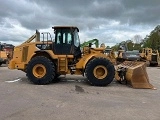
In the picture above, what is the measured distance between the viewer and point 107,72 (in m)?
12.2

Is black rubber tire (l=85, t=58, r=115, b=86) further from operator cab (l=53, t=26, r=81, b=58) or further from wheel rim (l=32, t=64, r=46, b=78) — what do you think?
wheel rim (l=32, t=64, r=46, b=78)

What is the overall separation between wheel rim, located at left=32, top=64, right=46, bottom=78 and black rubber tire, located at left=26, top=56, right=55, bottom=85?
0.36 feet

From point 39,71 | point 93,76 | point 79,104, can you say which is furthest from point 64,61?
point 79,104

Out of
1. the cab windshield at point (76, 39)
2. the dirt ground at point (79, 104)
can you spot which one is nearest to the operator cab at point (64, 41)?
the cab windshield at point (76, 39)

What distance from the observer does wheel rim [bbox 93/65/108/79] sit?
40.1 feet

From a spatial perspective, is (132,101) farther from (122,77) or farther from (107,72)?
(122,77)

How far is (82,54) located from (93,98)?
4301 mm

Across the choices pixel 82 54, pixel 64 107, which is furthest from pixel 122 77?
pixel 64 107

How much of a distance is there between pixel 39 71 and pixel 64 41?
1.81 meters

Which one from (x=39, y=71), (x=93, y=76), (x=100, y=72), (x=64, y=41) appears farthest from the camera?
(x=64, y=41)

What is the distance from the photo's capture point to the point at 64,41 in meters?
13.1

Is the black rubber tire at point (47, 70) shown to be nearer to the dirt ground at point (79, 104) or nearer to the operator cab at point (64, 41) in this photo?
the operator cab at point (64, 41)

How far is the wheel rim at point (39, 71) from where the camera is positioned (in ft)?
41.1

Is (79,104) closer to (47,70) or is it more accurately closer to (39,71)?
(47,70)
